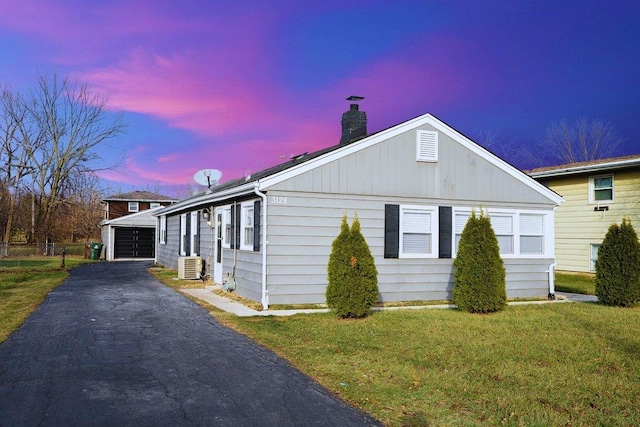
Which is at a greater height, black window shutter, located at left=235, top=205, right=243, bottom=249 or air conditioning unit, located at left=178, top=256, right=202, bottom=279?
black window shutter, located at left=235, top=205, right=243, bottom=249

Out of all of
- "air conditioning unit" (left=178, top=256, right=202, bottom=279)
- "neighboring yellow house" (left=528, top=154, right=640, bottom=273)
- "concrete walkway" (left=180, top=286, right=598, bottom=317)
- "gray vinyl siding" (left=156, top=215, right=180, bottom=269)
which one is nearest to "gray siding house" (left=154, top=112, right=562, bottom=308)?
"concrete walkway" (left=180, top=286, right=598, bottom=317)

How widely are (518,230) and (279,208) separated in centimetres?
660

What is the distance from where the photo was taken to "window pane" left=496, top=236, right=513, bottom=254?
12.7 meters

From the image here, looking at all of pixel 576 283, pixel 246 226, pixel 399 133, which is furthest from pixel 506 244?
pixel 246 226

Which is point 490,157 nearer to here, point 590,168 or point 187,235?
point 590,168

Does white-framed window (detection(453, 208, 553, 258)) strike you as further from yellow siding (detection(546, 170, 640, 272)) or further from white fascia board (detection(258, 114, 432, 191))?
yellow siding (detection(546, 170, 640, 272))

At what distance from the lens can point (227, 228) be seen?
1377 cm

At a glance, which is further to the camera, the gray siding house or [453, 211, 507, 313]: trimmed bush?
the gray siding house

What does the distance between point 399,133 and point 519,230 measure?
428cm

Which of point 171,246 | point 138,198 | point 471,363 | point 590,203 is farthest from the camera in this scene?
point 138,198

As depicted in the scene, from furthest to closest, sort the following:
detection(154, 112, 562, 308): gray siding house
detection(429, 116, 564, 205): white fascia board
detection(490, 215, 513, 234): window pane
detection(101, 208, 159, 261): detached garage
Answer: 1. detection(101, 208, 159, 261): detached garage
2. detection(490, 215, 513, 234): window pane
3. detection(429, 116, 564, 205): white fascia board
4. detection(154, 112, 562, 308): gray siding house

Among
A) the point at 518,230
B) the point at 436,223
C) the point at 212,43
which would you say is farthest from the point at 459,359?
the point at 212,43

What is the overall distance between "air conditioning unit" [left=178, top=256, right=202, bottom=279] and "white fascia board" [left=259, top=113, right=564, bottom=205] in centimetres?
701

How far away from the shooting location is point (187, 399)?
4.54 m
